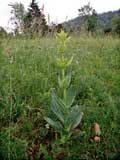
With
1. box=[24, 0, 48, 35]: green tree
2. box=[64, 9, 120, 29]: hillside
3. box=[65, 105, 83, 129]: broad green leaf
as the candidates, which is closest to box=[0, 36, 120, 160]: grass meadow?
box=[65, 105, 83, 129]: broad green leaf

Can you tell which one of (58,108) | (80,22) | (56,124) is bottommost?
(56,124)

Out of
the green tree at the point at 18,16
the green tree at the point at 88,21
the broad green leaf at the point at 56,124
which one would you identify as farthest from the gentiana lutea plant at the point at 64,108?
the green tree at the point at 88,21

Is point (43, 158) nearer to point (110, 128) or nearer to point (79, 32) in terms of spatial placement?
point (110, 128)

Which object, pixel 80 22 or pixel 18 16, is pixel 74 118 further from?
pixel 80 22

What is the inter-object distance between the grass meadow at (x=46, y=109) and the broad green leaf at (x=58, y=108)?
7.2 inches

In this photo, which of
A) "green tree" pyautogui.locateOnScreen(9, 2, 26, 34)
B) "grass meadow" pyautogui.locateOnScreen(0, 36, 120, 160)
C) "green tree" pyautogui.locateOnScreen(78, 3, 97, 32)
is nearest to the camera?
"grass meadow" pyautogui.locateOnScreen(0, 36, 120, 160)

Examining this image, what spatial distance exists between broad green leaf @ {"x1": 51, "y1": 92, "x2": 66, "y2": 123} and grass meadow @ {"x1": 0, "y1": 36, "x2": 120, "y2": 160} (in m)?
0.18

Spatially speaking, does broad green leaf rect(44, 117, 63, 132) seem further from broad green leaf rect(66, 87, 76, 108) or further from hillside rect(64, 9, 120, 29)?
hillside rect(64, 9, 120, 29)

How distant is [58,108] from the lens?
3.03 meters

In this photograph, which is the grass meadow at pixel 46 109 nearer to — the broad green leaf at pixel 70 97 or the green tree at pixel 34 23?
the broad green leaf at pixel 70 97

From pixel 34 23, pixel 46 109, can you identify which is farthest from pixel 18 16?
pixel 46 109

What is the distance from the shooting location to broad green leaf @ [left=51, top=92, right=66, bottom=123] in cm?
302

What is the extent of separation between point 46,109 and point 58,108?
1.33 ft

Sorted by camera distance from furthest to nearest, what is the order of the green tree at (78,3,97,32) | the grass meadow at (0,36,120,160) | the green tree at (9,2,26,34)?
the green tree at (78,3,97,32)
the green tree at (9,2,26,34)
the grass meadow at (0,36,120,160)
